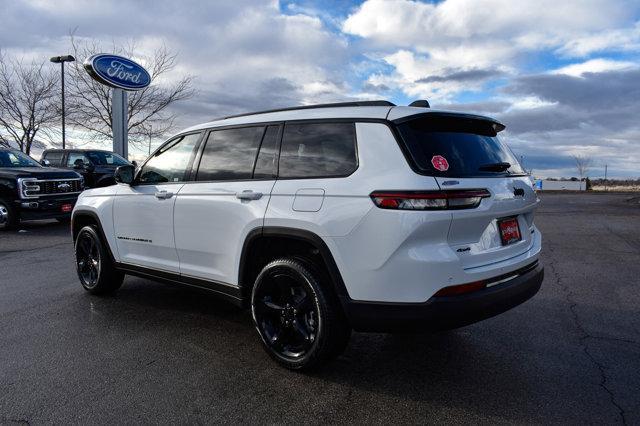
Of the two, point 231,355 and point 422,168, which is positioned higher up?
Answer: point 422,168

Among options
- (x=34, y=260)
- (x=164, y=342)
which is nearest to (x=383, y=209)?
(x=164, y=342)

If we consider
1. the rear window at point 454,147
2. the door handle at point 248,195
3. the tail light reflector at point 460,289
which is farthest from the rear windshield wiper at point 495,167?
the door handle at point 248,195

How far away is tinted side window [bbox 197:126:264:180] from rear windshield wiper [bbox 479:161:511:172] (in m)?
1.71

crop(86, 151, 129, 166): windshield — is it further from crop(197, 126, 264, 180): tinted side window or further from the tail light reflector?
the tail light reflector

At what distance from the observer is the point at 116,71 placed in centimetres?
2186

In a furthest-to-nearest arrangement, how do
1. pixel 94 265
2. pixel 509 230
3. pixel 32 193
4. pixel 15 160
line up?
pixel 15 160 → pixel 32 193 → pixel 94 265 → pixel 509 230

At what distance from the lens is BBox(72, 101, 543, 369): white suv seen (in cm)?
291

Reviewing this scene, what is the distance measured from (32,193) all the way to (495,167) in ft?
36.8

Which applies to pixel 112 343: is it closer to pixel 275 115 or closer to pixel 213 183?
pixel 213 183

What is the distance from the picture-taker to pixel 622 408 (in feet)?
9.54


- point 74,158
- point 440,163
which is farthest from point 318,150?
point 74,158

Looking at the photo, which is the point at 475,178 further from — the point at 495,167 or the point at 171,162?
the point at 171,162

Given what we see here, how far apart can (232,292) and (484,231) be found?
198 cm

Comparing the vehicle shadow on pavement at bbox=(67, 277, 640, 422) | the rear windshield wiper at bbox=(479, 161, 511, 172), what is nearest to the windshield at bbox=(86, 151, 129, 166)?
the vehicle shadow on pavement at bbox=(67, 277, 640, 422)
